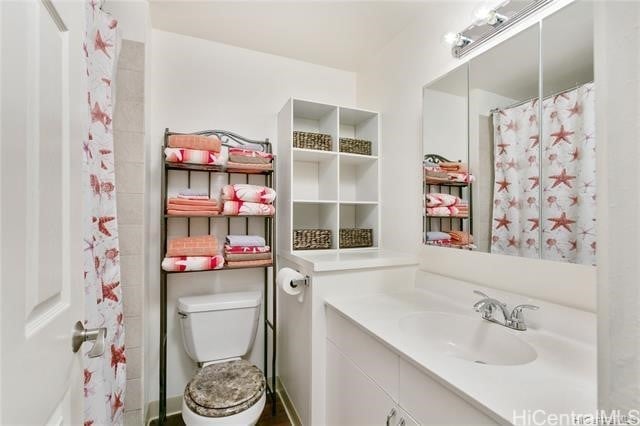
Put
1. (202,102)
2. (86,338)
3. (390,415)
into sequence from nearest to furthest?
(86,338), (390,415), (202,102)

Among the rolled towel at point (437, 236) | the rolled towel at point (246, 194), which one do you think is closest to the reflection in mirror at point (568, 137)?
the rolled towel at point (437, 236)

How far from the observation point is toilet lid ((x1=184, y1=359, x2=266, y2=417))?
1.21m

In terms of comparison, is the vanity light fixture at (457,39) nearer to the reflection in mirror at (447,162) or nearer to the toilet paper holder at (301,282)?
the reflection in mirror at (447,162)

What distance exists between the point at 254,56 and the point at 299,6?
57cm

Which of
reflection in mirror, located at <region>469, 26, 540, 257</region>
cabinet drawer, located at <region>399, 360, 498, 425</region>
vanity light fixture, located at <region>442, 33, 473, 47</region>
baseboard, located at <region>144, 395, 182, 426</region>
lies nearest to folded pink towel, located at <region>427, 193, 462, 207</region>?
reflection in mirror, located at <region>469, 26, 540, 257</region>

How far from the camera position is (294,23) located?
5.60ft

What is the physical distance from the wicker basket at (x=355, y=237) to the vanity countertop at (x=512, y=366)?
59cm

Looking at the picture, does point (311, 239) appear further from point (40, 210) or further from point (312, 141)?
point (40, 210)

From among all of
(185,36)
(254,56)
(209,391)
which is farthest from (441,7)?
(209,391)

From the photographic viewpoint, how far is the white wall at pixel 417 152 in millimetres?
1025

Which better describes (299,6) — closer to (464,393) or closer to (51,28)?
(51,28)

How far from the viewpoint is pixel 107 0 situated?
149 centimetres

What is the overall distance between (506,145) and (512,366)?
851mm

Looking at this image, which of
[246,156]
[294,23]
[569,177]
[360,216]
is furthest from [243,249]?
[569,177]
